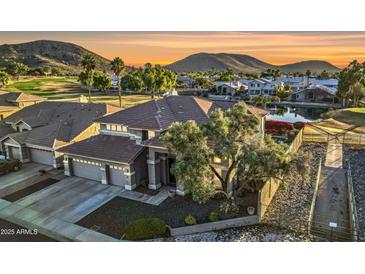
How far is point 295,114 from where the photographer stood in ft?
192

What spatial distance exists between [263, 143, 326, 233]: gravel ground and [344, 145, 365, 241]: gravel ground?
8.50 ft

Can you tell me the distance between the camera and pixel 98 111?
32344 millimetres

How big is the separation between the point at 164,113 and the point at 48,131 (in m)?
12.5

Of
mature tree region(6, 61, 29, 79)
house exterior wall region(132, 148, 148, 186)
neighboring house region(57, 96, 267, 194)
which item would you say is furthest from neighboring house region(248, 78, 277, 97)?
mature tree region(6, 61, 29, 79)

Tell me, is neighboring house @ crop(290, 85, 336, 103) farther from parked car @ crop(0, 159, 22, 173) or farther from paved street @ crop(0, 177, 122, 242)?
parked car @ crop(0, 159, 22, 173)

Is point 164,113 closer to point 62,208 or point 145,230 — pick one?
point 62,208

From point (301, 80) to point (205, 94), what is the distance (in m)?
32.4

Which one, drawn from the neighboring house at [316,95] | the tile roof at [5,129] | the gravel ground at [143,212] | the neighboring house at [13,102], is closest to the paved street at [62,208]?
the gravel ground at [143,212]

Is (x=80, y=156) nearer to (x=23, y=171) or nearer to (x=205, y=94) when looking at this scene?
(x=23, y=171)

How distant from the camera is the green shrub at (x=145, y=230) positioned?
15.1 meters

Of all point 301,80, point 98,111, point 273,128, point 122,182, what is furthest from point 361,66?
point 122,182

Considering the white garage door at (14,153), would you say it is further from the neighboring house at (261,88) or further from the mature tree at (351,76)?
the neighboring house at (261,88)

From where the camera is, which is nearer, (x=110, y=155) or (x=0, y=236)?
(x=0, y=236)

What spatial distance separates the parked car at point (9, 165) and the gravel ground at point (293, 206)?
22.1 metres
